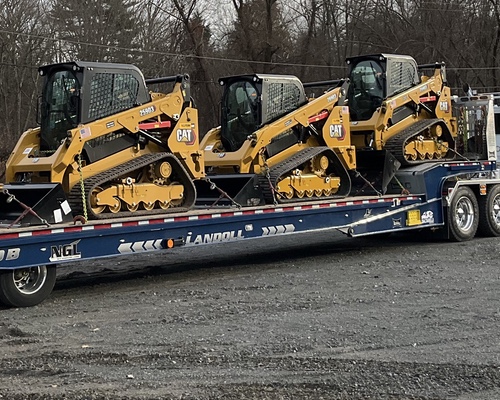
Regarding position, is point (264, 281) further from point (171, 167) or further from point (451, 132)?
point (451, 132)

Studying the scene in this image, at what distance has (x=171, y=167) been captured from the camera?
11.6m

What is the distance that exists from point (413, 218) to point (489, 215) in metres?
2.09

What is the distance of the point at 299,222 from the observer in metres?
12.5

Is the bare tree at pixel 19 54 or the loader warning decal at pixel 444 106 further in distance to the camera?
the bare tree at pixel 19 54

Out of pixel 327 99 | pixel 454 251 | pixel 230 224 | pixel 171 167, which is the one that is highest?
pixel 327 99

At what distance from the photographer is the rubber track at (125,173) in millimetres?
10320

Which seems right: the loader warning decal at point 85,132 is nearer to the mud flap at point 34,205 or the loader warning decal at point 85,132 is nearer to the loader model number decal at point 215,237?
the mud flap at point 34,205

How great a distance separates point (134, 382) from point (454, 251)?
29.1 feet

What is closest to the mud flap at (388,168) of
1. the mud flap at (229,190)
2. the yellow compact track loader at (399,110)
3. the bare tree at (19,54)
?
the yellow compact track loader at (399,110)

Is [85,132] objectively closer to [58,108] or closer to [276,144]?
[58,108]

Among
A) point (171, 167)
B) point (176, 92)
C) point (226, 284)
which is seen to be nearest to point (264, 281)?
point (226, 284)

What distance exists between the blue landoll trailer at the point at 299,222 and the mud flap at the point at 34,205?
0.21 m

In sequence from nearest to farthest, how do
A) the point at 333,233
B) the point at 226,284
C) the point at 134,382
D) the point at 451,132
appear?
the point at 134,382 < the point at 226,284 < the point at 451,132 < the point at 333,233

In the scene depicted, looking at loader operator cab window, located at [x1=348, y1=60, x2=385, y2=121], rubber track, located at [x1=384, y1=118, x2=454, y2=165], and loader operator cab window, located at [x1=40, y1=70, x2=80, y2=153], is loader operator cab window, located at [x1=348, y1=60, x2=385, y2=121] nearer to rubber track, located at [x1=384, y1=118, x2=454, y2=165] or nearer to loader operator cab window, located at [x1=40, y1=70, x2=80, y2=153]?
rubber track, located at [x1=384, y1=118, x2=454, y2=165]
